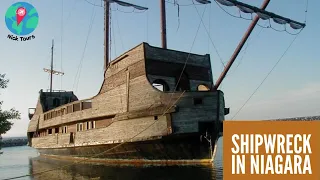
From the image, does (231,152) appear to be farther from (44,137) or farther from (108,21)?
(44,137)

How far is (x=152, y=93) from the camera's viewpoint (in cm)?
1823

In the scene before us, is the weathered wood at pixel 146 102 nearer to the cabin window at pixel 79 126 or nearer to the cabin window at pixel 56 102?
the cabin window at pixel 79 126

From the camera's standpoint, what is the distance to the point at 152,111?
58.5ft

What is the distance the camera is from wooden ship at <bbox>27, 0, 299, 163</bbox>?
1747 centimetres

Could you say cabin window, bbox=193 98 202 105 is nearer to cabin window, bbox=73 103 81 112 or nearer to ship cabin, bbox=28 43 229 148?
ship cabin, bbox=28 43 229 148

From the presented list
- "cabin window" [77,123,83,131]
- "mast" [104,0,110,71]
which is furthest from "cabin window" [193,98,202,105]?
"mast" [104,0,110,71]

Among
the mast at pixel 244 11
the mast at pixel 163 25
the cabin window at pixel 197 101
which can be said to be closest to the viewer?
the cabin window at pixel 197 101

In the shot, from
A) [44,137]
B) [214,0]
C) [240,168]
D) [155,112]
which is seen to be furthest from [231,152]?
[44,137]

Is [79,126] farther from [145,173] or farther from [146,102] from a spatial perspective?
[145,173]

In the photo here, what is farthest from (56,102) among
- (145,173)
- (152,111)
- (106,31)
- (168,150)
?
(145,173)

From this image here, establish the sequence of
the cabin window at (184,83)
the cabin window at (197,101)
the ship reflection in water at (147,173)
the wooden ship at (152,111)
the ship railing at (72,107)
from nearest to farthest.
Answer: the ship reflection in water at (147,173), the wooden ship at (152,111), the cabin window at (197,101), the cabin window at (184,83), the ship railing at (72,107)

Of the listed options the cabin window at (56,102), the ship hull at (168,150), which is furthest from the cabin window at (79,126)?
the cabin window at (56,102)

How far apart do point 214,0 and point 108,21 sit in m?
14.6

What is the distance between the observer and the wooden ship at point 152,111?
57.3 feet
